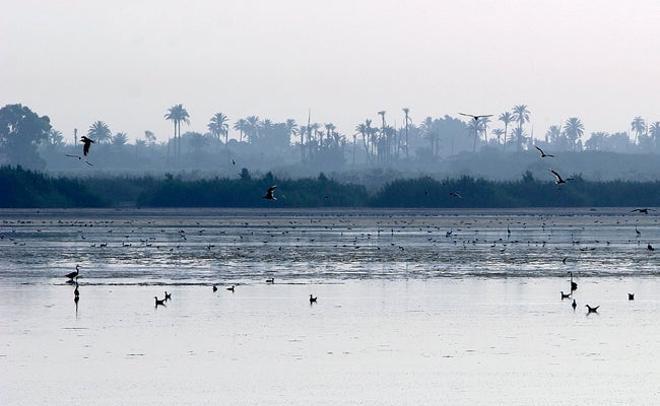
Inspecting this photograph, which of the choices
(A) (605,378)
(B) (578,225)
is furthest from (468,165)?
(A) (605,378)

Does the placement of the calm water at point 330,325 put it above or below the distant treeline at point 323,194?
below

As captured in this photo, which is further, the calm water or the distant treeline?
the distant treeline

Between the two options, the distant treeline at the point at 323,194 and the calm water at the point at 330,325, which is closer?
the calm water at the point at 330,325

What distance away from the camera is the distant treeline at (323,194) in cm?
10119

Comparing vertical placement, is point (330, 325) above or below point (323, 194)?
below

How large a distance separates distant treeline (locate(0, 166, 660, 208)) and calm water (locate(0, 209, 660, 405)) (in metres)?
47.1

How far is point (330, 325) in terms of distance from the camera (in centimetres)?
2733

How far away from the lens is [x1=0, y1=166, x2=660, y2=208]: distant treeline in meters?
101

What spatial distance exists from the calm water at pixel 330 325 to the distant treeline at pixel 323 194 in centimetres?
4715

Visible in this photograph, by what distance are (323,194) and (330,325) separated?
254ft

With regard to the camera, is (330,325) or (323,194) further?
(323,194)

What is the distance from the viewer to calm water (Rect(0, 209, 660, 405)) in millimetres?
20516

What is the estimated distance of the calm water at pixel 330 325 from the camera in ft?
67.3

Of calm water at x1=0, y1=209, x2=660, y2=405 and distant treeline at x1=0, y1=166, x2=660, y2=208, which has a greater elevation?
distant treeline at x1=0, y1=166, x2=660, y2=208
